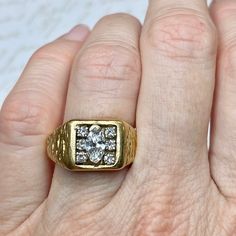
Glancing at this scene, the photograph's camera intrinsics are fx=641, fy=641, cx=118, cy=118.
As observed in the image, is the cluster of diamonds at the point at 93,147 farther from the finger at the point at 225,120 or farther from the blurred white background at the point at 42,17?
the blurred white background at the point at 42,17

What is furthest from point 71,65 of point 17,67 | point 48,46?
point 17,67

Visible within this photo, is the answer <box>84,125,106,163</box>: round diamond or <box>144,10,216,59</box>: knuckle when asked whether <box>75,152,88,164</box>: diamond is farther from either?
<box>144,10,216,59</box>: knuckle

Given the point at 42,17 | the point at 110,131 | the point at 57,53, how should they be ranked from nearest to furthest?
1. the point at 110,131
2. the point at 57,53
3. the point at 42,17

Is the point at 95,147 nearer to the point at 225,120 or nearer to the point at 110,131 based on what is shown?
the point at 110,131

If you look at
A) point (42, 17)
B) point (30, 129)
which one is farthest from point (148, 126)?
point (42, 17)

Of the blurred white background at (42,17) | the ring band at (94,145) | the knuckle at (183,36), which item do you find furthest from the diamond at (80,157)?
the blurred white background at (42,17)

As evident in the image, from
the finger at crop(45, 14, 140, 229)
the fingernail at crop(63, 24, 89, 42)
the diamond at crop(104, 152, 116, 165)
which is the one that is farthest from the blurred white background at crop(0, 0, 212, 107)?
the diamond at crop(104, 152, 116, 165)

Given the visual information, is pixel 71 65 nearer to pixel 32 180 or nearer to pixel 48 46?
pixel 48 46
